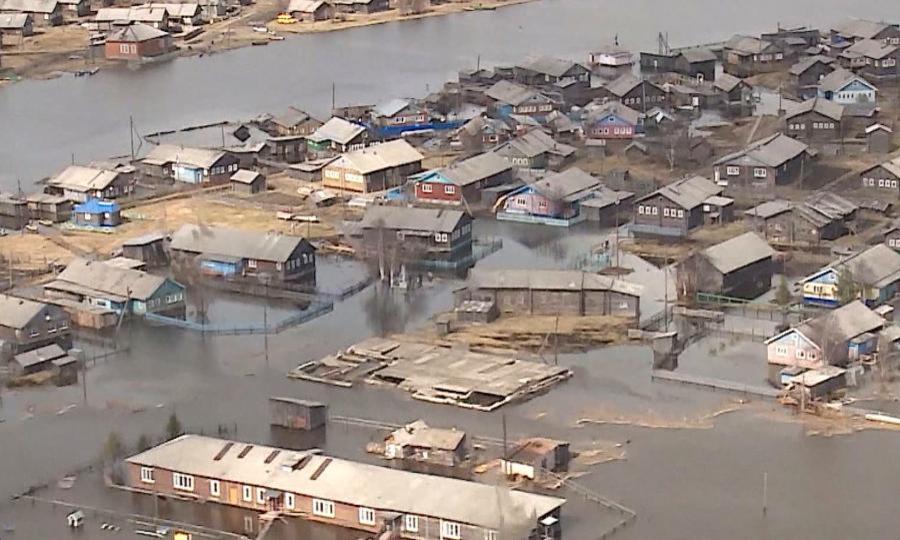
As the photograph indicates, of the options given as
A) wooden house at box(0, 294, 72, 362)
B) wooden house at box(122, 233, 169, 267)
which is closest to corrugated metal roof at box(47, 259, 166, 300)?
wooden house at box(0, 294, 72, 362)

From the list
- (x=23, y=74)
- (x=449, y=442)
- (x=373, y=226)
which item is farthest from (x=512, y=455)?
(x=23, y=74)

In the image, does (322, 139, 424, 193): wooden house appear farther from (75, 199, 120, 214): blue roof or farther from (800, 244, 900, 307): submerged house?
(800, 244, 900, 307): submerged house

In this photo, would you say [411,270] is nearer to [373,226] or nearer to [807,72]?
[373,226]

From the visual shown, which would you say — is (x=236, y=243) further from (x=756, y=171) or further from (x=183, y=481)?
(x=756, y=171)

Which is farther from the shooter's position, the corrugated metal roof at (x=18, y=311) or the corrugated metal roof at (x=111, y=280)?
the corrugated metal roof at (x=111, y=280)

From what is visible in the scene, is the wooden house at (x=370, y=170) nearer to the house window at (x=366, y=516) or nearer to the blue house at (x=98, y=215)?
the blue house at (x=98, y=215)

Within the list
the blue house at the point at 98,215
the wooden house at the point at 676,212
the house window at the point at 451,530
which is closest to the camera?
the house window at the point at 451,530

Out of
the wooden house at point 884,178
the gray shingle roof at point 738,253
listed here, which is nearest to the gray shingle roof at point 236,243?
the gray shingle roof at point 738,253
